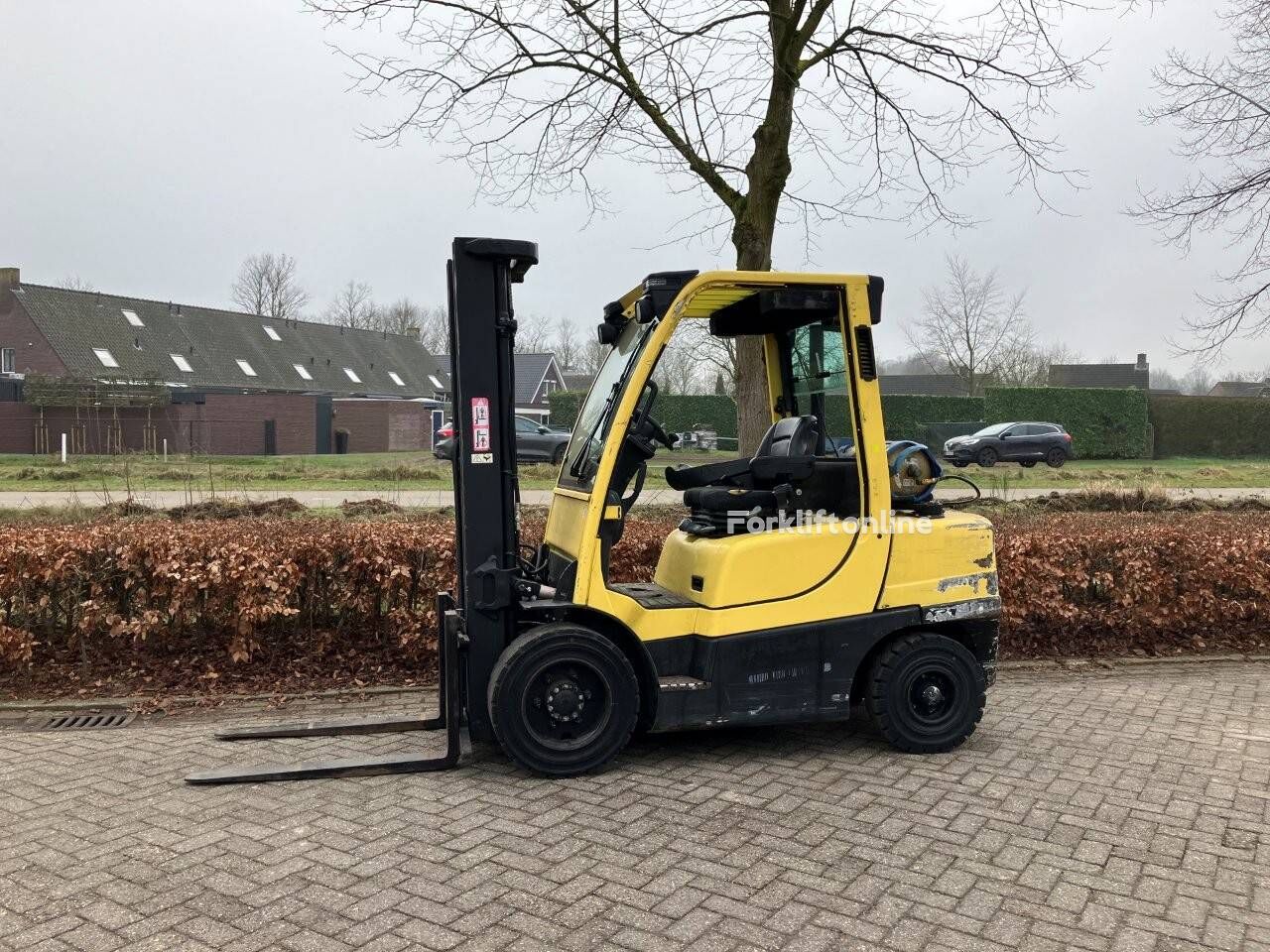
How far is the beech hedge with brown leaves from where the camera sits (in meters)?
6.48

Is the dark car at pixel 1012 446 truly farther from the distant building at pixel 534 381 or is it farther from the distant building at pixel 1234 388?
the distant building at pixel 1234 388

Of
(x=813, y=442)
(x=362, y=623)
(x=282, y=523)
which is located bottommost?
(x=362, y=623)

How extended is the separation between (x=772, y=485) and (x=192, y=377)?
45191mm

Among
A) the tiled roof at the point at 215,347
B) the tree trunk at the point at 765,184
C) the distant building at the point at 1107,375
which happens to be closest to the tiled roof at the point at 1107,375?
the distant building at the point at 1107,375

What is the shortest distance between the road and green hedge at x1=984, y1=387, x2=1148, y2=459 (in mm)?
15894

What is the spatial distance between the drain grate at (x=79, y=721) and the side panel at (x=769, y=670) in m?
3.43

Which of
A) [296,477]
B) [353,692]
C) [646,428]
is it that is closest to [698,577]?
[646,428]

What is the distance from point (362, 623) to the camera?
6953mm

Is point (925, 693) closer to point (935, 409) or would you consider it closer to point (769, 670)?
point (769, 670)

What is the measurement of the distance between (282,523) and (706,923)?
5.64m

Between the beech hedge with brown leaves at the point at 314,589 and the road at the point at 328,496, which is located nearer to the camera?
the beech hedge with brown leaves at the point at 314,589

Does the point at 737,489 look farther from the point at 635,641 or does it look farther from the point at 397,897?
the point at 397,897

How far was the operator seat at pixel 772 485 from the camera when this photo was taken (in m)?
5.29

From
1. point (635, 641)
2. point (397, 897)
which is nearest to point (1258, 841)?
point (635, 641)
